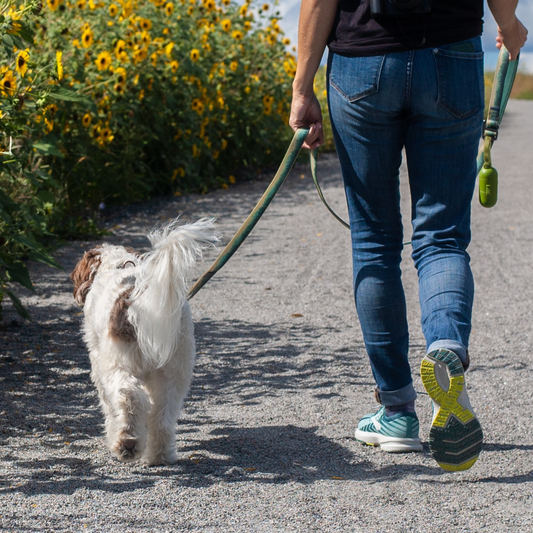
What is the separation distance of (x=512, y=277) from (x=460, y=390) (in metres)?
3.98

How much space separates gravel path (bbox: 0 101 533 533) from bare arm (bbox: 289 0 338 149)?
4.30 ft

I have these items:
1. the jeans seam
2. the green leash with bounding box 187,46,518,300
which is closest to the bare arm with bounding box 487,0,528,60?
the green leash with bounding box 187,46,518,300

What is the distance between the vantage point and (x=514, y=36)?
2.89m

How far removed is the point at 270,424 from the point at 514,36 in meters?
1.90

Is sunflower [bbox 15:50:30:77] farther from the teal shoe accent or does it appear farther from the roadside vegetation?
the teal shoe accent

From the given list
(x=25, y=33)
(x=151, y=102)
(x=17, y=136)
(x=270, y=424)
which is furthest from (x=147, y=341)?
(x=151, y=102)

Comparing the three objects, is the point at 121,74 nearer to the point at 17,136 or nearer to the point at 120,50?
the point at 120,50

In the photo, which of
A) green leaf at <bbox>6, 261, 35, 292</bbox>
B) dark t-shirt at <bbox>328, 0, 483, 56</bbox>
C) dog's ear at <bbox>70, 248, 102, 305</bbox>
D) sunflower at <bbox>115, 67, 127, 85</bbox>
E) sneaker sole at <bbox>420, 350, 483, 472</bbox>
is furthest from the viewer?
sunflower at <bbox>115, 67, 127, 85</bbox>

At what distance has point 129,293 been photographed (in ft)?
10.0

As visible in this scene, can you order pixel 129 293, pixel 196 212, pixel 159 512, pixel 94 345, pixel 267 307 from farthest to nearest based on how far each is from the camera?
pixel 196 212, pixel 267 307, pixel 94 345, pixel 129 293, pixel 159 512

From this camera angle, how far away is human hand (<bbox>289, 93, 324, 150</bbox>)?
2895mm

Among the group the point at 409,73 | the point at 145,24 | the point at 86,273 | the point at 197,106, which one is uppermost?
the point at 145,24

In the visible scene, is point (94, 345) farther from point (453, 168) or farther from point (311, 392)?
point (453, 168)

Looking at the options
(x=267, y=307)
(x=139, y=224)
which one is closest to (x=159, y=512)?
(x=267, y=307)
